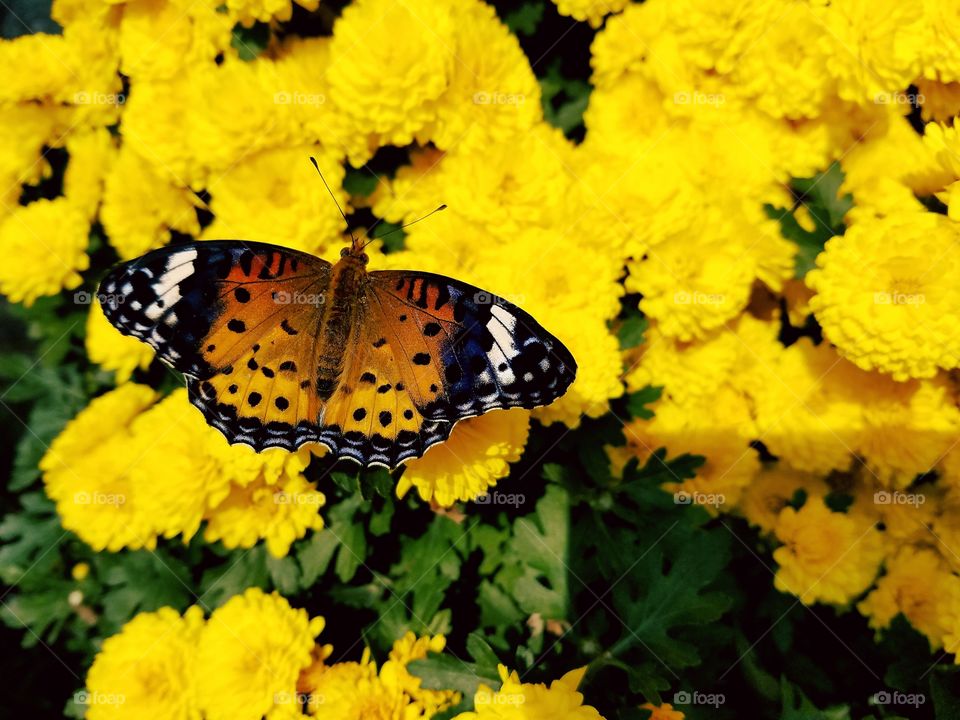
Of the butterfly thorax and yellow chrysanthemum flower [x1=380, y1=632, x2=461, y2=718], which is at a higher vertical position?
the butterfly thorax

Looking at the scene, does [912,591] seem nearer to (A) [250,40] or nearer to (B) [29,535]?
(A) [250,40]

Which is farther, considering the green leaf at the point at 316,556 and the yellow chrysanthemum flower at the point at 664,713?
the green leaf at the point at 316,556

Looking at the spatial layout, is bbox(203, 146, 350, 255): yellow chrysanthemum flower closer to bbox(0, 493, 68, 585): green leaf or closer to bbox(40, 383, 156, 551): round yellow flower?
bbox(40, 383, 156, 551): round yellow flower

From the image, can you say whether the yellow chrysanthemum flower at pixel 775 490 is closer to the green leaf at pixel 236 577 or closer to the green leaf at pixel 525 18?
the green leaf at pixel 236 577

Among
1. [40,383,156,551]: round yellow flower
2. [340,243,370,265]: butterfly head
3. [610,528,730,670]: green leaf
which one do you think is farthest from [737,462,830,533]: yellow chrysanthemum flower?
[40,383,156,551]: round yellow flower

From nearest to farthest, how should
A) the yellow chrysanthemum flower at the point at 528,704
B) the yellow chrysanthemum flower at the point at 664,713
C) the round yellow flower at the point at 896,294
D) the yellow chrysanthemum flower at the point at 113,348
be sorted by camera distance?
the yellow chrysanthemum flower at the point at 528,704 < the yellow chrysanthemum flower at the point at 664,713 < the round yellow flower at the point at 896,294 < the yellow chrysanthemum flower at the point at 113,348

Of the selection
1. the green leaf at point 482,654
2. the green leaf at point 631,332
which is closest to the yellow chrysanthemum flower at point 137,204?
the green leaf at point 631,332

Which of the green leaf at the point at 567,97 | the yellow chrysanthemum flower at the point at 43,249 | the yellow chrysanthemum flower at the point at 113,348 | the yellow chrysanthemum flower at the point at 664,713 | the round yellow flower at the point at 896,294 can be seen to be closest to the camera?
the yellow chrysanthemum flower at the point at 664,713
